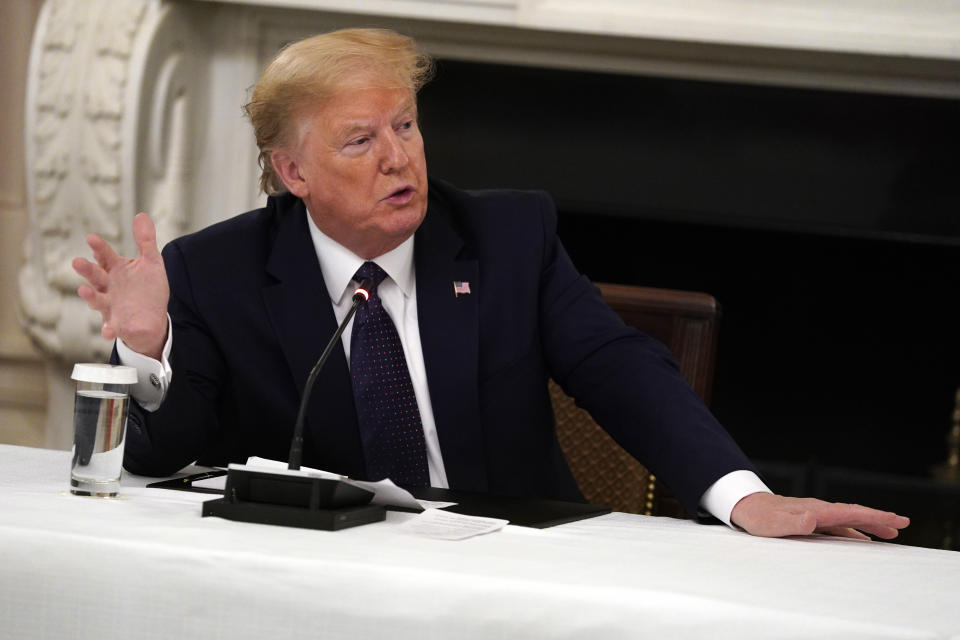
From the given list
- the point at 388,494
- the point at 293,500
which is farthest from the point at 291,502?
the point at 388,494

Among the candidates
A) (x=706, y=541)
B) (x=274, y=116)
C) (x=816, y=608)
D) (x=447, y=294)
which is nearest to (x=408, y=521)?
(x=706, y=541)

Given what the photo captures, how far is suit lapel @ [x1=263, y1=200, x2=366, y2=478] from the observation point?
154cm

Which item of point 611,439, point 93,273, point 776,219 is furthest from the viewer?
point 776,219

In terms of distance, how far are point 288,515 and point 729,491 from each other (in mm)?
485

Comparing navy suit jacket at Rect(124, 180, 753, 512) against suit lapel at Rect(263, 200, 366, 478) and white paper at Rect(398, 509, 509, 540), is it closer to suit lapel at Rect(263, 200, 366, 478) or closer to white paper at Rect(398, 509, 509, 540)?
suit lapel at Rect(263, 200, 366, 478)

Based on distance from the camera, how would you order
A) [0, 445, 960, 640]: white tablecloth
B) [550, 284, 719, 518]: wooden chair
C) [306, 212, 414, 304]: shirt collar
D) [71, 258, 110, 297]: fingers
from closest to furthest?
[0, 445, 960, 640]: white tablecloth → [71, 258, 110, 297]: fingers → [306, 212, 414, 304]: shirt collar → [550, 284, 719, 518]: wooden chair

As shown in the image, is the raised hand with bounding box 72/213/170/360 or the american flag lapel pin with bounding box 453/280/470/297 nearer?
the raised hand with bounding box 72/213/170/360

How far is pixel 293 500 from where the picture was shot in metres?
1.11

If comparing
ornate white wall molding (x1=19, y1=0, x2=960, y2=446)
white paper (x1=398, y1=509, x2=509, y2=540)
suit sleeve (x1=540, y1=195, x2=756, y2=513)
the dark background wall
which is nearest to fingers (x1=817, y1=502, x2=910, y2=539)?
suit sleeve (x1=540, y1=195, x2=756, y2=513)

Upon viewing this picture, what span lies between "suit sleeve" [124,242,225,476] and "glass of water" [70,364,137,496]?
0.57 ft

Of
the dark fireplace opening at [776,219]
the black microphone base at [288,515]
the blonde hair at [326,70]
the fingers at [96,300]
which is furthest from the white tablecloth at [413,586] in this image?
the dark fireplace opening at [776,219]

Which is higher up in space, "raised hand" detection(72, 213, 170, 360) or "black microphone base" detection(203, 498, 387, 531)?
"raised hand" detection(72, 213, 170, 360)

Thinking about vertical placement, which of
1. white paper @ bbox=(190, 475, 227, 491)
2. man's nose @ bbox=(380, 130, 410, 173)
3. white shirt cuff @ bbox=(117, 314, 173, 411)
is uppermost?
man's nose @ bbox=(380, 130, 410, 173)

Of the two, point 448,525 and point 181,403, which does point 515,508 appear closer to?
point 448,525
